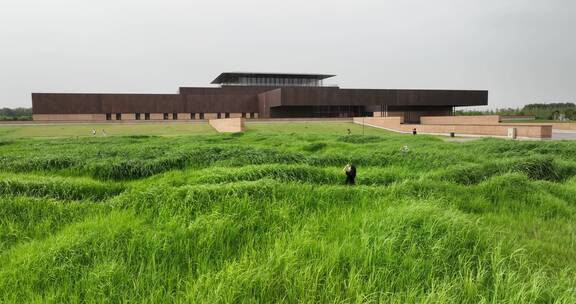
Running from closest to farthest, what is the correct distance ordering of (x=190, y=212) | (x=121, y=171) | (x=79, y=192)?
(x=190, y=212), (x=79, y=192), (x=121, y=171)

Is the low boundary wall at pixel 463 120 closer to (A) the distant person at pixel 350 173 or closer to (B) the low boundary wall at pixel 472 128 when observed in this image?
(B) the low boundary wall at pixel 472 128

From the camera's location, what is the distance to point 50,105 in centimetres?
5256

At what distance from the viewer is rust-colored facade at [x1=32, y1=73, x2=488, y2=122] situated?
52.1 metres

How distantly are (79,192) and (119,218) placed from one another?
9.20 feet

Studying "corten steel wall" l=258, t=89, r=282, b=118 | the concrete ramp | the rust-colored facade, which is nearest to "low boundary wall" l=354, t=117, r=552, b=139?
the rust-colored facade

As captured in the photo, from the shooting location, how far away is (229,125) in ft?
112

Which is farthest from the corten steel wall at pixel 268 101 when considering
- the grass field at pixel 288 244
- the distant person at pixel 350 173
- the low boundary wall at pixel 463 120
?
the grass field at pixel 288 244

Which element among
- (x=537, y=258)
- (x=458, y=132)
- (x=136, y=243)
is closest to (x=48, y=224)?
Answer: (x=136, y=243)

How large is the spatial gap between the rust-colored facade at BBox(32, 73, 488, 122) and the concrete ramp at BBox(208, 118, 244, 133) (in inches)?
585

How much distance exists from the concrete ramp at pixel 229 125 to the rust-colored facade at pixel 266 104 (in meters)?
14.9

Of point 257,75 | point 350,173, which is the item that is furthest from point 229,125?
point 257,75

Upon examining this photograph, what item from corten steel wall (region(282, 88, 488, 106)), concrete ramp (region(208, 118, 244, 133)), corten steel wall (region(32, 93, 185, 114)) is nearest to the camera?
concrete ramp (region(208, 118, 244, 133))

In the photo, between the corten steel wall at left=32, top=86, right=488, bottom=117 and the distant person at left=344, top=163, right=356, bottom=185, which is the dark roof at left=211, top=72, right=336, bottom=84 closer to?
the corten steel wall at left=32, top=86, right=488, bottom=117

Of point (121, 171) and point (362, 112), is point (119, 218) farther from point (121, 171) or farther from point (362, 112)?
point (362, 112)
